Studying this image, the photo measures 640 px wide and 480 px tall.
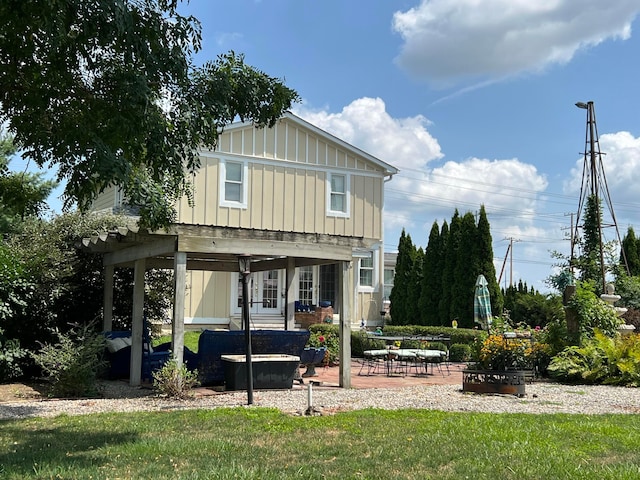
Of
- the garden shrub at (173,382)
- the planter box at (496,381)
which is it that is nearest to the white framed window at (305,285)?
the planter box at (496,381)

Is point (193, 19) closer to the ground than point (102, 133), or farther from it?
farther from it

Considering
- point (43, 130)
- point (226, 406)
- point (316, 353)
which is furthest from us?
point (316, 353)

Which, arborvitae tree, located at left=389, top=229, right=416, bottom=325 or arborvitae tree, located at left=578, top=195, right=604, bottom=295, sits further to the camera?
arborvitae tree, located at left=389, top=229, right=416, bottom=325

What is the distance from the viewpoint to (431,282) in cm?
2497

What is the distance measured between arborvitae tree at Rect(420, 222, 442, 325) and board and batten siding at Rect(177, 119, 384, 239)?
231 cm

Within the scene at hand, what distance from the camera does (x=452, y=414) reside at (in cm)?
878

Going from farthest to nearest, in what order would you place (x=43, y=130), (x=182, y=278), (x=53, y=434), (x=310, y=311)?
(x=310, y=311), (x=182, y=278), (x=53, y=434), (x=43, y=130)

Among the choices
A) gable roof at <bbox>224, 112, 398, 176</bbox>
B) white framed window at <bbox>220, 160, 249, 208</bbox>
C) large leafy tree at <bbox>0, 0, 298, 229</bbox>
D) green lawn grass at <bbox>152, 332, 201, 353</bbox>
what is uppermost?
gable roof at <bbox>224, 112, 398, 176</bbox>

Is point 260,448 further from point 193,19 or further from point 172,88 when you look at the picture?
point 193,19

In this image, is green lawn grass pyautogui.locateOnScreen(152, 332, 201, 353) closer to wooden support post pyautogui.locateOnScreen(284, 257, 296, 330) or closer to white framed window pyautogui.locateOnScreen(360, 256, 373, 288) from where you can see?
wooden support post pyautogui.locateOnScreen(284, 257, 296, 330)

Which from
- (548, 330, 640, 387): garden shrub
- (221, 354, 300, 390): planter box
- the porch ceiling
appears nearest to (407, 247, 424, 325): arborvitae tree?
(548, 330, 640, 387): garden shrub

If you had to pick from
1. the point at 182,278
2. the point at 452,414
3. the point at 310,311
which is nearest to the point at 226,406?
the point at 182,278

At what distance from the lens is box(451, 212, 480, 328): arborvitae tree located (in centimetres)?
2342

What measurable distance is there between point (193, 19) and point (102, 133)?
58.9 inches
